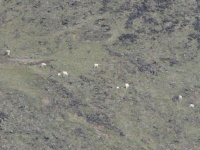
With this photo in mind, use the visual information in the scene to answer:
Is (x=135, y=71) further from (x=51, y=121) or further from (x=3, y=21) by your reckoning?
(x=3, y=21)

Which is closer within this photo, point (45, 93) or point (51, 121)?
point (51, 121)

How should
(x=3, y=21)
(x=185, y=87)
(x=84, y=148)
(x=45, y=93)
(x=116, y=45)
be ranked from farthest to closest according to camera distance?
(x=3, y=21)
(x=116, y=45)
(x=185, y=87)
(x=45, y=93)
(x=84, y=148)

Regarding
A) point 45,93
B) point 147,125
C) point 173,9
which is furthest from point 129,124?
point 173,9

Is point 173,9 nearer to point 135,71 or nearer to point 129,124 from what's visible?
point 135,71

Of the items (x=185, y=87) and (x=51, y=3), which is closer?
(x=185, y=87)

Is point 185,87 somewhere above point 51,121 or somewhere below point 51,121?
below

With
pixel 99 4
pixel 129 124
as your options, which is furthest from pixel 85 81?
pixel 99 4

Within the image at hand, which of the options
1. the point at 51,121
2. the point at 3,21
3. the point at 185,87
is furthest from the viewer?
the point at 3,21
